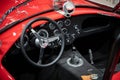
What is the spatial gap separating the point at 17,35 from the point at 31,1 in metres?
0.71

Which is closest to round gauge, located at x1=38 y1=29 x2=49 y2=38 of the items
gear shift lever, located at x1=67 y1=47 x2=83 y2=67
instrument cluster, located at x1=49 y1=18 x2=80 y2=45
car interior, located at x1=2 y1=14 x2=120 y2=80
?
car interior, located at x1=2 y1=14 x2=120 y2=80

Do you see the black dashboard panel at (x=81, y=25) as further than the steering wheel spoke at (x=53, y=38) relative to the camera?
Yes

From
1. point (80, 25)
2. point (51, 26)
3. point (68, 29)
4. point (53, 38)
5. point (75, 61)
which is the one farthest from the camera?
point (80, 25)

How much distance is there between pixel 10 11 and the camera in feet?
8.96

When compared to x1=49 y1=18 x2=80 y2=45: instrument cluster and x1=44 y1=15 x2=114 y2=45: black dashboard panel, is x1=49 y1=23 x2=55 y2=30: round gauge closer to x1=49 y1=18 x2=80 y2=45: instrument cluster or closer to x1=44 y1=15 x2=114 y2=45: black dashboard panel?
x1=44 y1=15 x2=114 y2=45: black dashboard panel

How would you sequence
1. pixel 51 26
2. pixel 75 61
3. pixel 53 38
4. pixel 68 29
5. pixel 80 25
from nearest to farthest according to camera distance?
pixel 53 38, pixel 51 26, pixel 75 61, pixel 68 29, pixel 80 25

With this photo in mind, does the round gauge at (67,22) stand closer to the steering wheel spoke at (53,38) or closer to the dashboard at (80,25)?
the dashboard at (80,25)

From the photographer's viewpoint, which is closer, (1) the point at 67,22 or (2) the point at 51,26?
(2) the point at 51,26

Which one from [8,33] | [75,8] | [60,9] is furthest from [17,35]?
[75,8]

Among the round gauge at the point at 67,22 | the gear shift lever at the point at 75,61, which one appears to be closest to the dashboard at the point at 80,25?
the round gauge at the point at 67,22

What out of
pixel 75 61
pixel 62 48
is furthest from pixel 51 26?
pixel 75 61

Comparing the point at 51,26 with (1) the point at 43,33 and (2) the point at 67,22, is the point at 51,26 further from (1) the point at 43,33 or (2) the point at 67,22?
(2) the point at 67,22

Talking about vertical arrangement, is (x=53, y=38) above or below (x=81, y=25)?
above

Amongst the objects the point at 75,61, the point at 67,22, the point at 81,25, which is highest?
the point at 67,22
